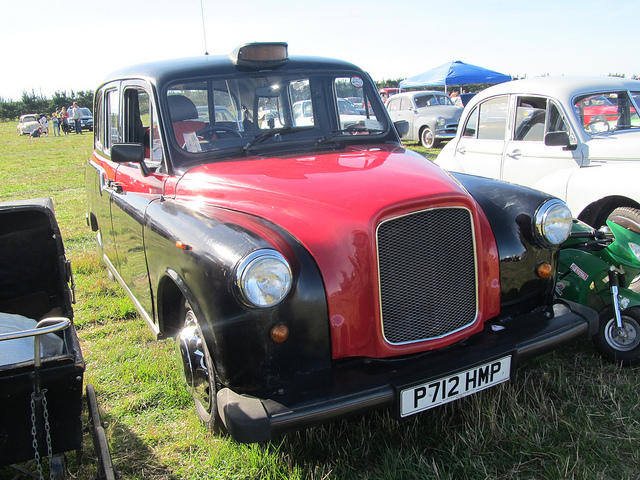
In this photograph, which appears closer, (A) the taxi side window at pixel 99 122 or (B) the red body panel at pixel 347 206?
(B) the red body panel at pixel 347 206

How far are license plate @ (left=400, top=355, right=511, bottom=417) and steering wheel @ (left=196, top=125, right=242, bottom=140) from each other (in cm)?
198

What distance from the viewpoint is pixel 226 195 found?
2.78 metres

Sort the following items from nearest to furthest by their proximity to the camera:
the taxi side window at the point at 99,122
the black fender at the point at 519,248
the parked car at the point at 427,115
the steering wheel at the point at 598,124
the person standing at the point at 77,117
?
the black fender at the point at 519,248, the taxi side window at the point at 99,122, the steering wheel at the point at 598,124, the parked car at the point at 427,115, the person standing at the point at 77,117

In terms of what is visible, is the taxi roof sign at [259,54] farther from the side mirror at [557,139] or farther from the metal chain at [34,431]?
the side mirror at [557,139]

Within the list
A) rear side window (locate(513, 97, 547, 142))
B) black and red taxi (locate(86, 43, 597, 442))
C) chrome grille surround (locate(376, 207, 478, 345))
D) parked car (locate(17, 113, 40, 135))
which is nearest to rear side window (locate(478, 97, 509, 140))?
rear side window (locate(513, 97, 547, 142))

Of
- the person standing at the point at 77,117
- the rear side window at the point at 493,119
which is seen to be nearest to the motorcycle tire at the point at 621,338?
the rear side window at the point at 493,119

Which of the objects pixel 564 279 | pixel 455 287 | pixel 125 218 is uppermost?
pixel 125 218

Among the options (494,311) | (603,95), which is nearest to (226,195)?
(494,311)

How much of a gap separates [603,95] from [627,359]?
3.21 meters

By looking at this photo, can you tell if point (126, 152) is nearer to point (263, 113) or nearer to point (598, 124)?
point (263, 113)

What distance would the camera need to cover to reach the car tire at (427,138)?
1565 cm

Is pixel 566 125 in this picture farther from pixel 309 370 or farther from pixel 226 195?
pixel 309 370

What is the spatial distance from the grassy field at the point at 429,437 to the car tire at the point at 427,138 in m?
12.9

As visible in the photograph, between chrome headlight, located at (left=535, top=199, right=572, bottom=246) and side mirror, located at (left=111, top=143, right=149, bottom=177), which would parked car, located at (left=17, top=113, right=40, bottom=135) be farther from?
chrome headlight, located at (left=535, top=199, right=572, bottom=246)
